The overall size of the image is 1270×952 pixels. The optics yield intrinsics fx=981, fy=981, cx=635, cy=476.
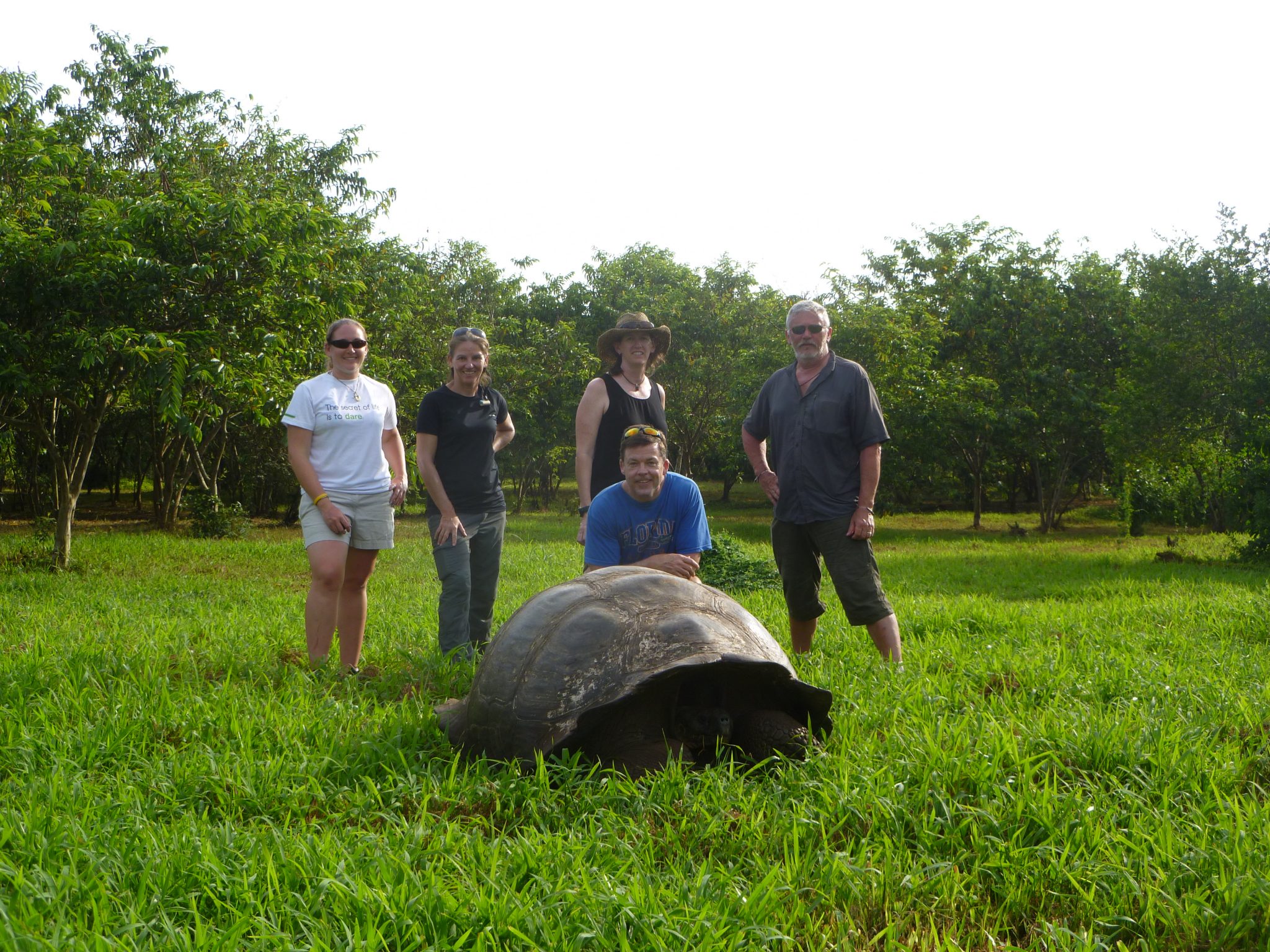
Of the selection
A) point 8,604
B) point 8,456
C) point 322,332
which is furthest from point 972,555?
point 8,456

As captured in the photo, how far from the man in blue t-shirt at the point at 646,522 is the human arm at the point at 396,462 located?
122cm

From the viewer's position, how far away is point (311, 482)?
14.8ft

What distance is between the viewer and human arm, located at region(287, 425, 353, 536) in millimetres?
4512

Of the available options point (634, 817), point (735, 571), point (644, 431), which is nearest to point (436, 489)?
point (644, 431)

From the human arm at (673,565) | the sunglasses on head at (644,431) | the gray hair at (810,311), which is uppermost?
the gray hair at (810,311)

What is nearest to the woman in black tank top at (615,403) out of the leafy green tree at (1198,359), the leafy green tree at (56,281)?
the leafy green tree at (56,281)

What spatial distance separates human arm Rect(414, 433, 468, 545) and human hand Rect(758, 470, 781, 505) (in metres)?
1.56

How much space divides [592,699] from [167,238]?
307 inches

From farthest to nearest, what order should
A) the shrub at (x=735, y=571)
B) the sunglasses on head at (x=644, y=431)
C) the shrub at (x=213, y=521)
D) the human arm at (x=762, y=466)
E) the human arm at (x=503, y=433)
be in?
the shrub at (x=213, y=521), the shrub at (x=735, y=571), the human arm at (x=503, y=433), the human arm at (x=762, y=466), the sunglasses on head at (x=644, y=431)

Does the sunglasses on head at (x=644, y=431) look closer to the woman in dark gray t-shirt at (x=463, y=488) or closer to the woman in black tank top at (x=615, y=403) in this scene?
the woman in black tank top at (x=615, y=403)

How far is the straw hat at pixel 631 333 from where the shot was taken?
480cm

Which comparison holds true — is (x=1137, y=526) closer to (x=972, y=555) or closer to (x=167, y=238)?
(x=972, y=555)

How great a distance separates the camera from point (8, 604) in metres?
7.14

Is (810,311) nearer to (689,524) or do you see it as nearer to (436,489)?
(689,524)
